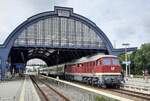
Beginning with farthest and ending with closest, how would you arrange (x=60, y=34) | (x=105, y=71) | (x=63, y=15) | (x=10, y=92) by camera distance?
(x=63, y=15) < (x=60, y=34) < (x=105, y=71) < (x=10, y=92)

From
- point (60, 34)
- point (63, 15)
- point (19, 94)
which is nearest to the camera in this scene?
point (19, 94)

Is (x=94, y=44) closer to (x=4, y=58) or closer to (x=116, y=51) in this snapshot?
(x=116, y=51)

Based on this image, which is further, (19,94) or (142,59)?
(142,59)

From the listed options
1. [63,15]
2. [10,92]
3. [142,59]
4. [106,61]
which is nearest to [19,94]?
[10,92]

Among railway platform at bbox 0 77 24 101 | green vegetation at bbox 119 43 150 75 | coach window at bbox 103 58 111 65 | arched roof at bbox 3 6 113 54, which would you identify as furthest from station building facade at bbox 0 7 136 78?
coach window at bbox 103 58 111 65

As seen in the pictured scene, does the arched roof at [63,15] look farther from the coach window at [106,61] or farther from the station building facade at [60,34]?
the coach window at [106,61]

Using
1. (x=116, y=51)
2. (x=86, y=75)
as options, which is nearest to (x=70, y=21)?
(x=116, y=51)

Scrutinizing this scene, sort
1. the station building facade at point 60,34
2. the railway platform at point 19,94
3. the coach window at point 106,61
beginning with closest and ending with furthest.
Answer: the railway platform at point 19,94 → the coach window at point 106,61 → the station building facade at point 60,34

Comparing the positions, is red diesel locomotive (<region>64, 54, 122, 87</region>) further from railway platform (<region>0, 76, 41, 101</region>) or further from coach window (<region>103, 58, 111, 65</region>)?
railway platform (<region>0, 76, 41, 101</region>)

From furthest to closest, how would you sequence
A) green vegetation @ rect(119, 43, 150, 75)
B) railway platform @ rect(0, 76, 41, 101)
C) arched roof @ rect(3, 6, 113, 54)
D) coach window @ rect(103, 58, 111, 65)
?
green vegetation @ rect(119, 43, 150, 75)
arched roof @ rect(3, 6, 113, 54)
coach window @ rect(103, 58, 111, 65)
railway platform @ rect(0, 76, 41, 101)

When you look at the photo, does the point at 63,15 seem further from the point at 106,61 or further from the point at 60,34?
the point at 106,61

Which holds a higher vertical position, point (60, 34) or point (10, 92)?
point (60, 34)

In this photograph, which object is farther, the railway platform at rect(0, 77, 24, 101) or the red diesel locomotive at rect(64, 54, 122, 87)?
the red diesel locomotive at rect(64, 54, 122, 87)

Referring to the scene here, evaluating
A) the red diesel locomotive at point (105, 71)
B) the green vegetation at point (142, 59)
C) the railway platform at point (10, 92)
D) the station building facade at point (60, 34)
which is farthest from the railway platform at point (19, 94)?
the green vegetation at point (142, 59)
